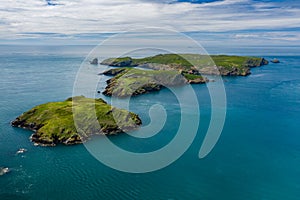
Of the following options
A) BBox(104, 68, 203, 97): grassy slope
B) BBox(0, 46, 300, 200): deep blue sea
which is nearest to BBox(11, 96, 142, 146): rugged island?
BBox(0, 46, 300, 200): deep blue sea

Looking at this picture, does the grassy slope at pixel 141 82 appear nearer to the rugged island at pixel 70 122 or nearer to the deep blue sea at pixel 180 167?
the deep blue sea at pixel 180 167

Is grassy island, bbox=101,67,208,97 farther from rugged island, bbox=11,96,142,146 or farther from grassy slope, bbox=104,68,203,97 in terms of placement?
rugged island, bbox=11,96,142,146

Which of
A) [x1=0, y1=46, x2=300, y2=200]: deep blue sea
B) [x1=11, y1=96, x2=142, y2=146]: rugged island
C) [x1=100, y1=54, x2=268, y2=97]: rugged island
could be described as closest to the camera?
[x1=0, y1=46, x2=300, y2=200]: deep blue sea

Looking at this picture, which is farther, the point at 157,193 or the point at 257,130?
the point at 257,130

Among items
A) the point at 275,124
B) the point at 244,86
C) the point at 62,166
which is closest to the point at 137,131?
the point at 62,166

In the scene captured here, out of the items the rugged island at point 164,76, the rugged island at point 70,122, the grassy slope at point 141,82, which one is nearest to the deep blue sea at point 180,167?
the rugged island at point 70,122

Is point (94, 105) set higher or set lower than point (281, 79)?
higher

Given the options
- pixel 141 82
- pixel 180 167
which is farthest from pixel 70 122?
pixel 141 82

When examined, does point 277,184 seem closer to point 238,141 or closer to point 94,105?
point 238,141

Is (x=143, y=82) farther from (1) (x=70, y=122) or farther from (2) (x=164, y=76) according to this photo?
(1) (x=70, y=122)
